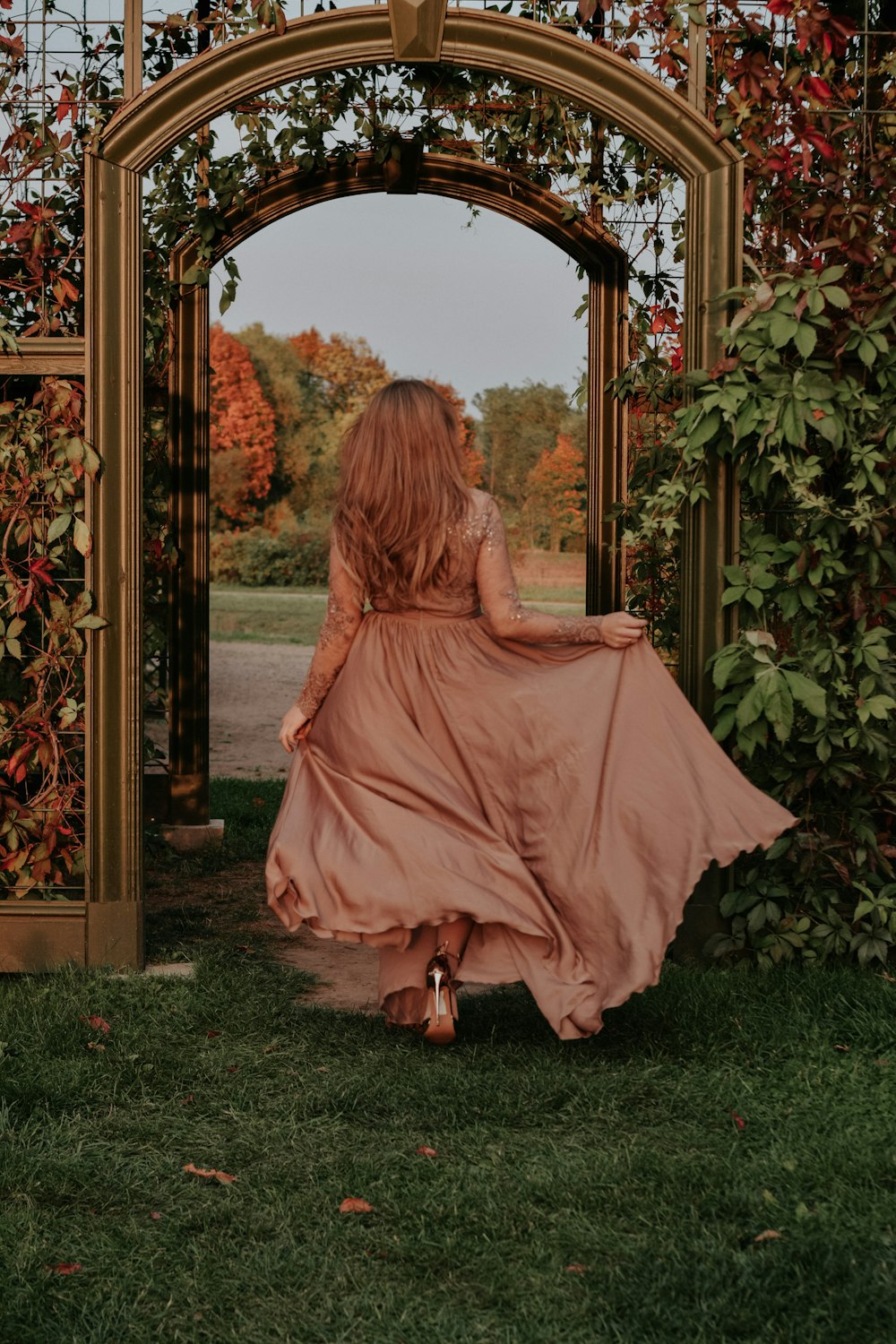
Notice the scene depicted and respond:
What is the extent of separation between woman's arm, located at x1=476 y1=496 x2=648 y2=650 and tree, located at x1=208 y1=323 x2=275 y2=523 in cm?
2118

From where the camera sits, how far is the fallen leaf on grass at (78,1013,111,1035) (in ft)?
12.3

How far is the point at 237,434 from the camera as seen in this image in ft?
82.8

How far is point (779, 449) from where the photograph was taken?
4.08 m

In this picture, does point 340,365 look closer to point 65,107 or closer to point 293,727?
point 65,107

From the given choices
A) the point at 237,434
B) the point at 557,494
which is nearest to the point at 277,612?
the point at 557,494

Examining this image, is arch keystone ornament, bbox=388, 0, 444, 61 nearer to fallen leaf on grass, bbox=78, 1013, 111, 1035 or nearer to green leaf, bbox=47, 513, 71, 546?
green leaf, bbox=47, 513, 71, 546

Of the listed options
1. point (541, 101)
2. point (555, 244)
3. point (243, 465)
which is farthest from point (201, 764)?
point (243, 465)

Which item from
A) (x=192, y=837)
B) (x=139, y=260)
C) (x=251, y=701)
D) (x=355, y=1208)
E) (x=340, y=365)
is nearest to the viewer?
(x=355, y=1208)

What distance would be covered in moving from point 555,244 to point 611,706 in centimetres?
300

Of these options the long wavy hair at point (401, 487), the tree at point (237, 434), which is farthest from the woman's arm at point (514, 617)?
the tree at point (237, 434)

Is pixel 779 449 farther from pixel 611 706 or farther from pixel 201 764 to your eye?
pixel 201 764

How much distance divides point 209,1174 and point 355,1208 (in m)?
0.36

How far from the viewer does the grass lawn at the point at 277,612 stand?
1912 centimetres

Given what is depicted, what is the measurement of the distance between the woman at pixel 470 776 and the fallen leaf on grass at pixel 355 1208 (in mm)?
817
